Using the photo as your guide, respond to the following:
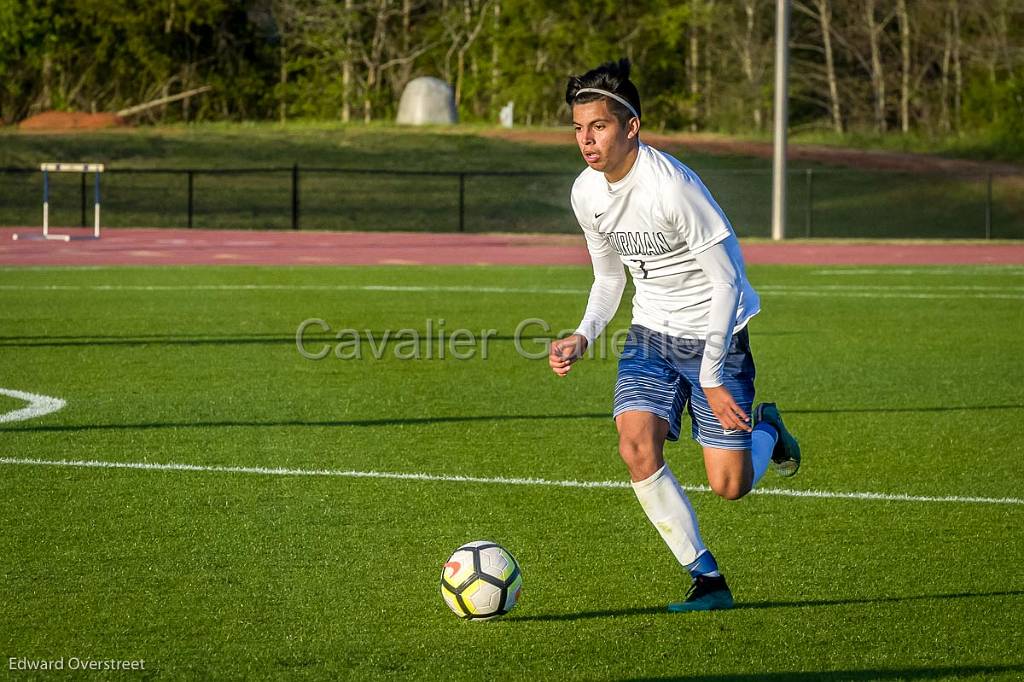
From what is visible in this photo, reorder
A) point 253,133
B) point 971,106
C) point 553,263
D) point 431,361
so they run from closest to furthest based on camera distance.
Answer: point 431,361 → point 553,263 → point 253,133 → point 971,106

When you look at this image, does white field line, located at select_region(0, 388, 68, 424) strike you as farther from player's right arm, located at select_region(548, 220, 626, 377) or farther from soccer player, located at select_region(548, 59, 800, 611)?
soccer player, located at select_region(548, 59, 800, 611)

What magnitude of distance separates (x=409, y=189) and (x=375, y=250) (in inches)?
546

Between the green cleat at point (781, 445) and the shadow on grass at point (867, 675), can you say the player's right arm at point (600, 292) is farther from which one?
the shadow on grass at point (867, 675)

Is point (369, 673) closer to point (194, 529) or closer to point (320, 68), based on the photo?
point (194, 529)

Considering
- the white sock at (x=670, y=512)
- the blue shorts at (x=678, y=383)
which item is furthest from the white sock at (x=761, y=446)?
the white sock at (x=670, y=512)

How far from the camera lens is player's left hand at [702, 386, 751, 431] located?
5.61 m

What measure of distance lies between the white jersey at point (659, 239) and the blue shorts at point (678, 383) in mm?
77

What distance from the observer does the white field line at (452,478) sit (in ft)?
25.5

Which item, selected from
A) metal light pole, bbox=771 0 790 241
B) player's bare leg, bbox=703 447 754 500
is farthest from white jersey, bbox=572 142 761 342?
metal light pole, bbox=771 0 790 241

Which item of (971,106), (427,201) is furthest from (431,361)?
(971,106)

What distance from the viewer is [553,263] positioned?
2708 cm

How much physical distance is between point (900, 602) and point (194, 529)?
3.16 metres

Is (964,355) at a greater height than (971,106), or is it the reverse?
(971,106)

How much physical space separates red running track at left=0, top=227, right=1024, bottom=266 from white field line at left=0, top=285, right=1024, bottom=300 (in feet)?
16.7
